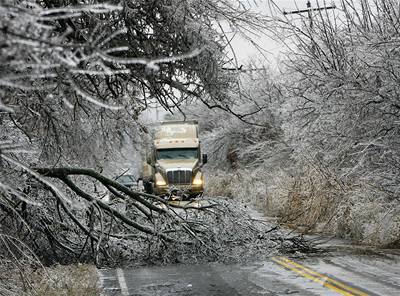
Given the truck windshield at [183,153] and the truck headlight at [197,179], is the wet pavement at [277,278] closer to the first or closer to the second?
the truck headlight at [197,179]

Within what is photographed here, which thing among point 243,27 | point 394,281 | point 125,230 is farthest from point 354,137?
point 243,27

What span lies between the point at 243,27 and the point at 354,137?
751cm

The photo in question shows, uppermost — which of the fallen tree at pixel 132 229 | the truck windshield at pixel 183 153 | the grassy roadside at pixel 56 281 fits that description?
the truck windshield at pixel 183 153

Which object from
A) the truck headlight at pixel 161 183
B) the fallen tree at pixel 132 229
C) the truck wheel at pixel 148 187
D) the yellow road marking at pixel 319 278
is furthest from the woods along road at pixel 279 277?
the truck wheel at pixel 148 187

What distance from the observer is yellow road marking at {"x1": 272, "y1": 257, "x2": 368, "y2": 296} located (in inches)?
419

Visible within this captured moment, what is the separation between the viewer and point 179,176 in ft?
109

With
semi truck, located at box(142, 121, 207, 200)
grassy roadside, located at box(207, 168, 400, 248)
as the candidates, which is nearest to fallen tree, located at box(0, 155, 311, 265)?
grassy roadside, located at box(207, 168, 400, 248)

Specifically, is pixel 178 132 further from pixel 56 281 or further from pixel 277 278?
pixel 56 281

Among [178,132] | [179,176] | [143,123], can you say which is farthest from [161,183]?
[143,123]

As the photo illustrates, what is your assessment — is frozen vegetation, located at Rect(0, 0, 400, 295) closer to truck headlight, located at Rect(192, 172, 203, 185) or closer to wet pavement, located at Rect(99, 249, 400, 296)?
wet pavement, located at Rect(99, 249, 400, 296)

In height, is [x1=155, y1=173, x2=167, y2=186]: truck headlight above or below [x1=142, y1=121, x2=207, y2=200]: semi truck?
below

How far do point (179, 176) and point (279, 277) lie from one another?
830 inches

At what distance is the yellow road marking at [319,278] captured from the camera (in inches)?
419

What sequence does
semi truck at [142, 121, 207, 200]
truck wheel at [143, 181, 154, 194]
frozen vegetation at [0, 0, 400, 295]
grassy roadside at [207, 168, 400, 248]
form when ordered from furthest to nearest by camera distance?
truck wheel at [143, 181, 154, 194] < semi truck at [142, 121, 207, 200] < grassy roadside at [207, 168, 400, 248] < frozen vegetation at [0, 0, 400, 295]
